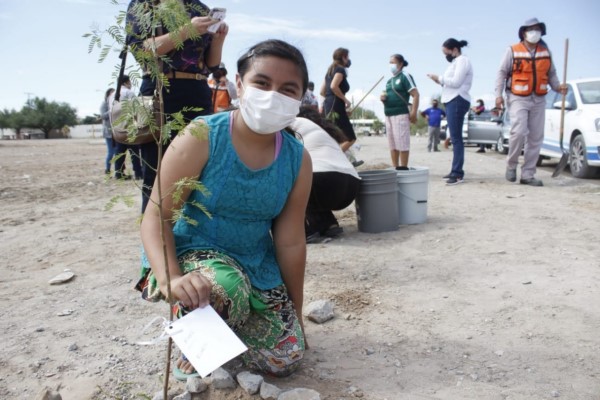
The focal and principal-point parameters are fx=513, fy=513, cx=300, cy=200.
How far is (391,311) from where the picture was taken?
2773 mm

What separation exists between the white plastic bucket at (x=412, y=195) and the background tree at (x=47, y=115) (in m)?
66.8

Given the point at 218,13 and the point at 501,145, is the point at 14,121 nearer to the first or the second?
the point at 501,145

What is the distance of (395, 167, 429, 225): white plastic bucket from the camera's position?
4.55 m

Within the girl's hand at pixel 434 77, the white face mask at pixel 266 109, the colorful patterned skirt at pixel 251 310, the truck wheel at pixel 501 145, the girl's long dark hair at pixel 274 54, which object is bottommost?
the truck wheel at pixel 501 145

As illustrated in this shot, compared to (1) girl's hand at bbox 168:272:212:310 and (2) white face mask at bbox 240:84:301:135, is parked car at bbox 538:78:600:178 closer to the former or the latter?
(2) white face mask at bbox 240:84:301:135

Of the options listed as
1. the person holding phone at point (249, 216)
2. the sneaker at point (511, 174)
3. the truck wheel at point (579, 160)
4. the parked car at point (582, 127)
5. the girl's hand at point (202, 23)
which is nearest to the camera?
the person holding phone at point (249, 216)

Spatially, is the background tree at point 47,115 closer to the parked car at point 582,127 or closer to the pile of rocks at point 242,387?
the parked car at point 582,127

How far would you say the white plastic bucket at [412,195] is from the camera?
14.9 ft

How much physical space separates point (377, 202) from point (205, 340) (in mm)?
2945

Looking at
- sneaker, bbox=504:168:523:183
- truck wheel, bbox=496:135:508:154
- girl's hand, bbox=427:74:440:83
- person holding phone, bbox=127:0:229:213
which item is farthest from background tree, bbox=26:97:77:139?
person holding phone, bbox=127:0:229:213

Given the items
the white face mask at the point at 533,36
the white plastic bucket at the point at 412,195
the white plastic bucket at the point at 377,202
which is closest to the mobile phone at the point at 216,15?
the white plastic bucket at the point at 377,202

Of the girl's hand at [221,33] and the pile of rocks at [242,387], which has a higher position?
the girl's hand at [221,33]

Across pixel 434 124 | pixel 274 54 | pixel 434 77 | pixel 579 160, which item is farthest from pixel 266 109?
pixel 434 124

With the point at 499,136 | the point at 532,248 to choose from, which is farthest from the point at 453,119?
the point at 499,136
